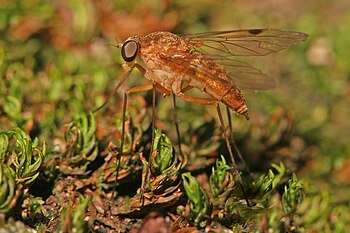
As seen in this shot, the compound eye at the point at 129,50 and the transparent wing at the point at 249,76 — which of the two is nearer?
the compound eye at the point at 129,50

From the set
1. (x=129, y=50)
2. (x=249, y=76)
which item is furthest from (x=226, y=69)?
(x=129, y=50)

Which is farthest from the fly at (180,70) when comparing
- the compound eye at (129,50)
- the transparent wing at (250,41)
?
the transparent wing at (250,41)

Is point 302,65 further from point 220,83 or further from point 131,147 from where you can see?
point 131,147

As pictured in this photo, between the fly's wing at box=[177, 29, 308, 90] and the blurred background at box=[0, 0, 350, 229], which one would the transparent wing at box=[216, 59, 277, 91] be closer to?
the fly's wing at box=[177, 29, 308, 90]

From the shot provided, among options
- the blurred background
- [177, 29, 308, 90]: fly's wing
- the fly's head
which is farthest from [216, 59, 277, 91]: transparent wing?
the fly's head

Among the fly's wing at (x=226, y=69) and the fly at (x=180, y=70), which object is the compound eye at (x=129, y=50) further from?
the fly's wing at (x=226, y=69)

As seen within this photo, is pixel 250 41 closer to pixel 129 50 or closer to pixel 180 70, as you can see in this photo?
pixel 180 70
